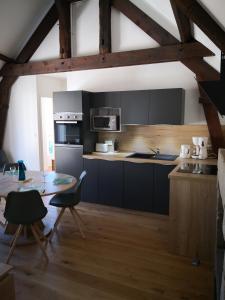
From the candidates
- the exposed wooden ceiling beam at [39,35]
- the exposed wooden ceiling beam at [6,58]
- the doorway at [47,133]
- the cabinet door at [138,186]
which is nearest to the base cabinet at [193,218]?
the cabinet door at [138,186]

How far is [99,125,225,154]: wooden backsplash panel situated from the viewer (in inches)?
157

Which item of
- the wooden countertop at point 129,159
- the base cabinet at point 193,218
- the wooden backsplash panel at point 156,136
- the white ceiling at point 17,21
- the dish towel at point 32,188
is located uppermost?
the white ceiling at point 17,21

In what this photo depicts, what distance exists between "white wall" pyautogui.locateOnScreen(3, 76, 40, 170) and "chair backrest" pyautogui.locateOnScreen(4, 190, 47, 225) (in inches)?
114

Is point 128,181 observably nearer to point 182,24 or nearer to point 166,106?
point 166,106

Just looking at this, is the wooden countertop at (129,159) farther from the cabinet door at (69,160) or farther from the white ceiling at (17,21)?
the white ceiling at (17,21)

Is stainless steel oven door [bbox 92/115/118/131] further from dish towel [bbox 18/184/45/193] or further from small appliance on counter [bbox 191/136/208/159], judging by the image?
dish towel [bbox 18/184/45/193]

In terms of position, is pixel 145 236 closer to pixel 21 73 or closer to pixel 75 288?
pixel 75 288

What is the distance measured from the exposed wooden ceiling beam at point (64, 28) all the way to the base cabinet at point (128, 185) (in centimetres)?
199

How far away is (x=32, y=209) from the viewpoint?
256 centimetres

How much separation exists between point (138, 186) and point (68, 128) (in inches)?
60.3

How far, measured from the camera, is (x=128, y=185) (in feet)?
12.7

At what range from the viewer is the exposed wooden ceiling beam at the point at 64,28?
14.1 feet

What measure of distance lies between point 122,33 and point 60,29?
1.16 meters

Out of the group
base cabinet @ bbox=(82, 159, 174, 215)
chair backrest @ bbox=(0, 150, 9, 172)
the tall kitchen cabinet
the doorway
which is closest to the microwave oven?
the tall kitchen cabinet
